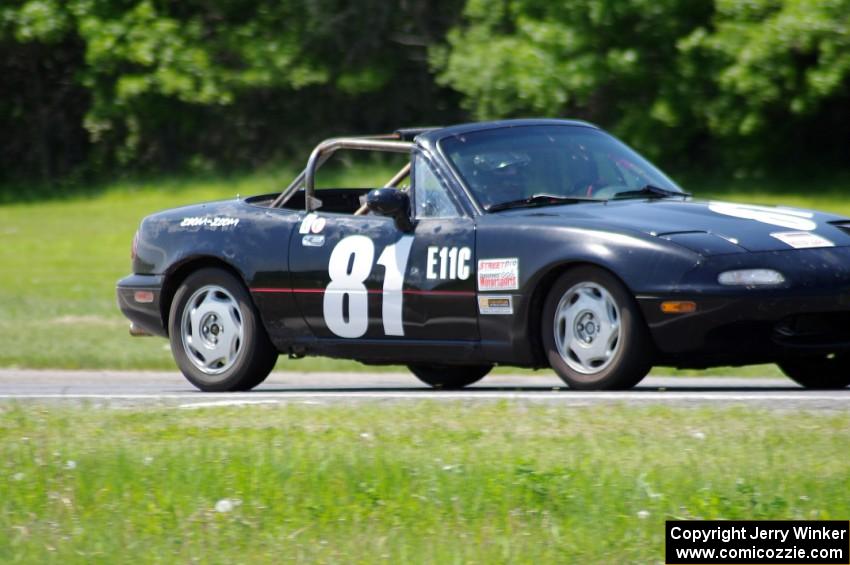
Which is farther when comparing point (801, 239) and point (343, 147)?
point (343, 147)

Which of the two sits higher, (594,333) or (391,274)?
(391,274)

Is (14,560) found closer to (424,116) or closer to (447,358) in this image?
(447,358)

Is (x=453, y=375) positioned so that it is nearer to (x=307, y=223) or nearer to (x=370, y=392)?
(x=370, y=392)

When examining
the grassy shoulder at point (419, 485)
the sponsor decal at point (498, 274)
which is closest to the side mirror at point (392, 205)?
the sponsor decal at point (498, 274)

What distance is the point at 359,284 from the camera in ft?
29.1

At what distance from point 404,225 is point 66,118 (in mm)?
29247

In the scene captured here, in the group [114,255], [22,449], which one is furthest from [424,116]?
[22,449]

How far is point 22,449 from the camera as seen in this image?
683 cm

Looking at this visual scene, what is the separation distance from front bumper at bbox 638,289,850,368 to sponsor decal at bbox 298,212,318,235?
235 centimetres

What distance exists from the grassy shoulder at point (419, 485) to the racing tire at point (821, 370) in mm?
1786

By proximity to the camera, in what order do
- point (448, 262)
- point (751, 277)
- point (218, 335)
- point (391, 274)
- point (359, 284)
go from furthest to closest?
1. point (218, 335)
2. point (359, 284)
3. point (391, 274)
4. point (448, 262)
5. point (751, 277)

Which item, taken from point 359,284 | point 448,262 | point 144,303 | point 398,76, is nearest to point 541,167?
point 448,262

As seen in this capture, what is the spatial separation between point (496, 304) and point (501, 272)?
177mm

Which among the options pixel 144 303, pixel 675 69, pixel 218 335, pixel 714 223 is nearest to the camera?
pixel 714 223
